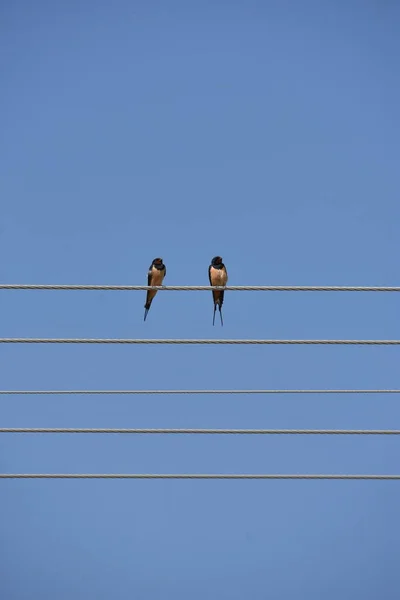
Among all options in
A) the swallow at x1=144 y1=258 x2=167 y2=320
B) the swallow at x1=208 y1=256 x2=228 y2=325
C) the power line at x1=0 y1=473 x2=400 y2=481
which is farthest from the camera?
the swallow at x1=144 y1=258 x2=167 y2=320

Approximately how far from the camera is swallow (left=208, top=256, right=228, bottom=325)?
43.9ft

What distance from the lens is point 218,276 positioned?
44.1 ft

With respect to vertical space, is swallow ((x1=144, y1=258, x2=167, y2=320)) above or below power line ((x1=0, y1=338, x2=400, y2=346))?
above

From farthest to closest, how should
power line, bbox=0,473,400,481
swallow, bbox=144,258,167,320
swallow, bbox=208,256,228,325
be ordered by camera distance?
swallow, bbox=144,258,167,320 < swallow, bbox=208,256,228,325 < power line, bbox=0,473,400,481

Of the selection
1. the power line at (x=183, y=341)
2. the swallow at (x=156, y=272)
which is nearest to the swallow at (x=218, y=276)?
the swallow at (x=156, y=272)

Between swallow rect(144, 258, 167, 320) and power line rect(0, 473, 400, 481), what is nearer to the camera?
power line rect(0, 473, 400, 481)

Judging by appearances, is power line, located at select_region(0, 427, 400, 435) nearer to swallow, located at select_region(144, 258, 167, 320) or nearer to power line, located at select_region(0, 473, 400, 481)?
power line, located at select_region(0, 473, 400, 481)

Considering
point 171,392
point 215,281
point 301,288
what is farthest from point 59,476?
point 215,281

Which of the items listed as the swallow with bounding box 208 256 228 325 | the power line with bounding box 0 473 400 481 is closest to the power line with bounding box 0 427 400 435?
the power line with bounding box 0 473 400 481

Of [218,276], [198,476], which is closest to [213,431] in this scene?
[198,476]

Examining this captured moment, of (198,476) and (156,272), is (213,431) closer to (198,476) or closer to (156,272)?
(198,476)

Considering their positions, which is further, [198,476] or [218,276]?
[218,276]

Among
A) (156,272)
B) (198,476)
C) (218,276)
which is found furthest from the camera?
(156,272)

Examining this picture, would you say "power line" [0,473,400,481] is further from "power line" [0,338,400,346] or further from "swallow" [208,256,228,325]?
"swallow" [208,256,228,325]
